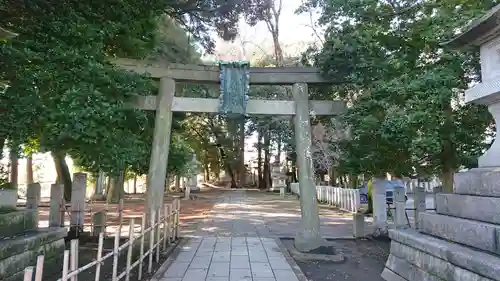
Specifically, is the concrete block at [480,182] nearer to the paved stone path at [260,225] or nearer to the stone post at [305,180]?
the stone post at [305,180]

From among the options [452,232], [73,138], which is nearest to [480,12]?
[452,232]

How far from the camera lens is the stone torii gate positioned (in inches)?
338

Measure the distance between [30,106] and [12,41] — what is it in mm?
931

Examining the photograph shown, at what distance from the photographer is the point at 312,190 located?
28.6 ft

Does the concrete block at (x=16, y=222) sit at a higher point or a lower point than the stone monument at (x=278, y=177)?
lower

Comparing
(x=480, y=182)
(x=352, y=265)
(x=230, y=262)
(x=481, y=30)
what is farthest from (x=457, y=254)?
(x=230, y=262)

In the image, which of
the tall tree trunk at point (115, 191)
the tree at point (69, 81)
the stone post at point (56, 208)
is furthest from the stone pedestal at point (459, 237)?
the tall tree trunk at point (115, 191)

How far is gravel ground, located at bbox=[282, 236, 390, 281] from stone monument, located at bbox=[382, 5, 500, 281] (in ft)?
4.43

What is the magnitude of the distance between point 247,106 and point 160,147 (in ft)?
A: 6.94

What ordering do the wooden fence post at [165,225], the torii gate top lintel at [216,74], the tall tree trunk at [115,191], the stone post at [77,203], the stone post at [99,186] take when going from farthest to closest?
1. the stone post at [99,186]
2. the tall tree trunk at [115,191]
3. the stone post at [77,203]
4. the torii gate top lintel at [216,74]
5. the wooden fence post at [165,225]

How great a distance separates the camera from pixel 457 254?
409cm

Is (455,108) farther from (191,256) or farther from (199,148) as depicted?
(199,148)

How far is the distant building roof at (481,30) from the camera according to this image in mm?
4477

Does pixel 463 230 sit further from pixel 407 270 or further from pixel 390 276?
pixel 390 276
